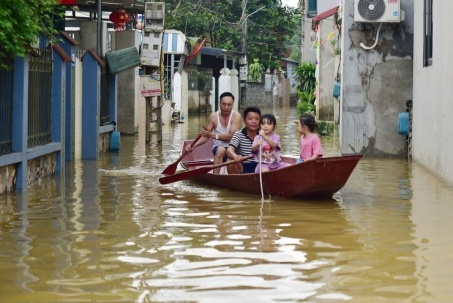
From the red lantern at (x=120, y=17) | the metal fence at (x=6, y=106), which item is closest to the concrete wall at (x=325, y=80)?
the red lantern at (x=120, y=17)

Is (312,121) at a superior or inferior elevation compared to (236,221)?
superior

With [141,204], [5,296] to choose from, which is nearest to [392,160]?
[141,204]

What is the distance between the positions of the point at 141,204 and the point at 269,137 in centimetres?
191

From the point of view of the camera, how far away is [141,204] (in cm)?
1170

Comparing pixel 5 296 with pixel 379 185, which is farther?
pixel 379 185

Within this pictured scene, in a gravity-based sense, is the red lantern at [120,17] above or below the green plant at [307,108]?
above

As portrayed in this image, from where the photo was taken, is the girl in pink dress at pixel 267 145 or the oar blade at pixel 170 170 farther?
the oar blade at pixel 170 170

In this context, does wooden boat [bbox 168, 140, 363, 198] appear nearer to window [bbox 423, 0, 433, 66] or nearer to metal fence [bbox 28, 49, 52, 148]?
metal fence [bbox 28, 49, 52, 148]

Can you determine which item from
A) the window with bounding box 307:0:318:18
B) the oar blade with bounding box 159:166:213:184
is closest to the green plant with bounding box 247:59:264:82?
the window with bounding box 307:0:318:18

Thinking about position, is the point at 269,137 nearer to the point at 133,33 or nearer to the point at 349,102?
the point at 349,102

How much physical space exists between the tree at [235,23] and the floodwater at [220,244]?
33184mm

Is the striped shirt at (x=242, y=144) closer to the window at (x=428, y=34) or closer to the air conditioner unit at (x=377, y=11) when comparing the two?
the window at (x=428, y=34)

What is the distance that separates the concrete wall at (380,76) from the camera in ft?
60.5

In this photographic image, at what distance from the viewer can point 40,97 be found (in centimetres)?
1420
